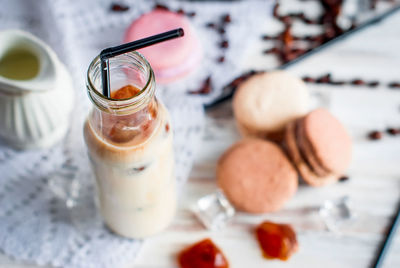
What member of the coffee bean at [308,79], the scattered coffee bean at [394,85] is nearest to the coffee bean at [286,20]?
the coffee bean at [308,79]

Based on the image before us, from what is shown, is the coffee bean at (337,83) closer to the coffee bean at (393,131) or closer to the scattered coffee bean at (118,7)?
the coffee bean at (393,131)

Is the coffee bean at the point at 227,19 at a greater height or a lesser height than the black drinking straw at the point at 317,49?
greater

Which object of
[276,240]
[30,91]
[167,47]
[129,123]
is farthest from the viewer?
[167,47]

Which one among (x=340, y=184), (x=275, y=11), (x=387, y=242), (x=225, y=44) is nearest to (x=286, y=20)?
(x=275, y=11)

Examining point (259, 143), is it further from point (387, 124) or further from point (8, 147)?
point (8, 147)

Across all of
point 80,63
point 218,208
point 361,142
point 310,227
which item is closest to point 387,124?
point 361,142

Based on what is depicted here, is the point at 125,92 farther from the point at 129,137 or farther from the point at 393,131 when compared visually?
the point at 393,131
